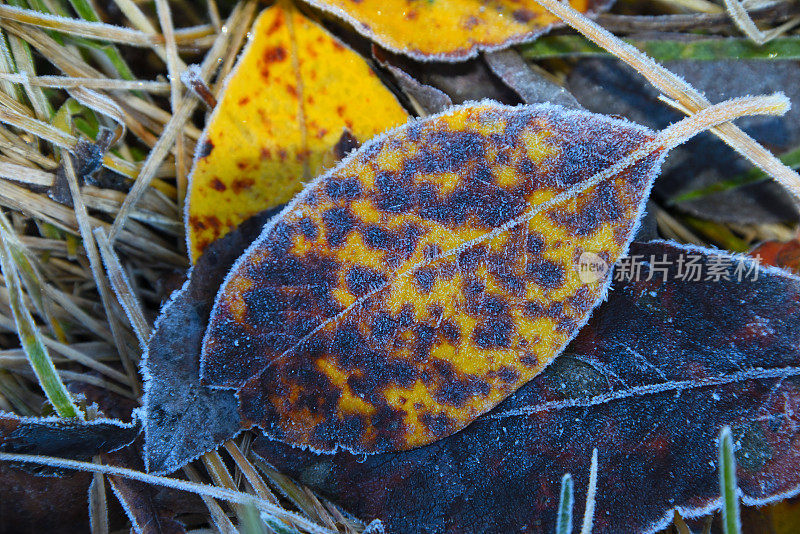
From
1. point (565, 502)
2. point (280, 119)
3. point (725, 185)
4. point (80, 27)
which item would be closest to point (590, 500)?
point (565, 502)

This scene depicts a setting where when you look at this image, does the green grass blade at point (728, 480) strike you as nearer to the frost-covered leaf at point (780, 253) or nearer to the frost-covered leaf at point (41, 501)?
the frost-covered leaf at point (780, 253)

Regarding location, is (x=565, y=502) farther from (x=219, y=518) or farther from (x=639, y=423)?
(x=219, y=518)

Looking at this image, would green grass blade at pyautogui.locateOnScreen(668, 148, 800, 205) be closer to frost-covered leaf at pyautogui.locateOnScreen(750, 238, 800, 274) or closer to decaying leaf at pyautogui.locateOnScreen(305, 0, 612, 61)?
frost-covered leaf at pyautogui.locateOnScreen(750, 238, 800, 274)

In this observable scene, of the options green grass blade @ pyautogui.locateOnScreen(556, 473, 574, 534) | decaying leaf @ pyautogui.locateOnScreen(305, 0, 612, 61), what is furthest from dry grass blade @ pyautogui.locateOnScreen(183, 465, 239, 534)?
decaying leaf @ pyautogui.locateOnScreen(305, 0, 612, 61)

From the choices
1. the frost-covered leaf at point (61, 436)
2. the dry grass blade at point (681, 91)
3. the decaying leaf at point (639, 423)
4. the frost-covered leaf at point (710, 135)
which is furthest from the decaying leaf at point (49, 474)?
the frost-covered leaf at point (710, 135)

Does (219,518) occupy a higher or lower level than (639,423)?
lower
